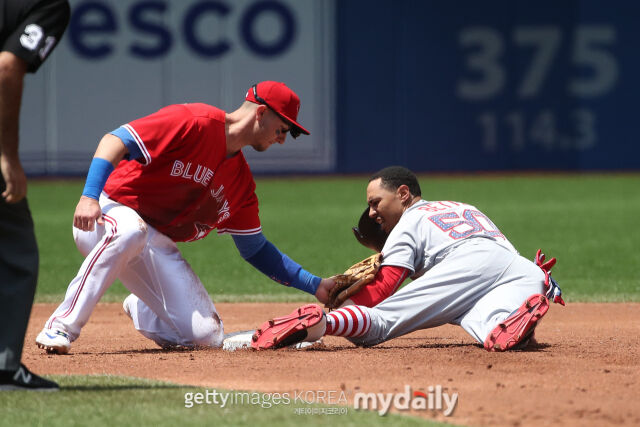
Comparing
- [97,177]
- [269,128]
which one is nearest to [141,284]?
[97,177]

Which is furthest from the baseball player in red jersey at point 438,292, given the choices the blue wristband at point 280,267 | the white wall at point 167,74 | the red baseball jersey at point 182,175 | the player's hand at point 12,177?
the white wall at point 167,74

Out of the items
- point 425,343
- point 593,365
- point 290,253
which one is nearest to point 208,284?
point 290,253

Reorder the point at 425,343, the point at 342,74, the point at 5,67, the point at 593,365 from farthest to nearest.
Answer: the point at 342,74 → the point at 425,343 → the point at 593,365 → the point at 5,67

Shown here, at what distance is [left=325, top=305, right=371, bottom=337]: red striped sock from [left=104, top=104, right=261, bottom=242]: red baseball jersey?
3.10 feet

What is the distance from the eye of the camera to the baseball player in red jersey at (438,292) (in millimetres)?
5195

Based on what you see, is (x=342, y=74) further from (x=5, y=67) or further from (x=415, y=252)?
(x=5, y=67)

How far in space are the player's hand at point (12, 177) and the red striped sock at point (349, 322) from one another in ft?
6.24

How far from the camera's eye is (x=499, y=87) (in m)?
24.2

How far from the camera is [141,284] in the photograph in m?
5.60

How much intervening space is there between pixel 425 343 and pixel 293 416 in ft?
7.29

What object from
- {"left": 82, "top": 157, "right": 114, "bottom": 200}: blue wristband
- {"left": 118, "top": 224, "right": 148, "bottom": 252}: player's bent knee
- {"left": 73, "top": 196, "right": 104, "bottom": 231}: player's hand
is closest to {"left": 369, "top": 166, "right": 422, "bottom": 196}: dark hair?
{"left": 118, "top": 224, "right": 148, "bottom": 252}: player's bent knee

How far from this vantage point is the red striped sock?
5230 mm

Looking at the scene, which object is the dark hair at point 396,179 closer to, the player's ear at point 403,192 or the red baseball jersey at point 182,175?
the player's ear at point 403,192

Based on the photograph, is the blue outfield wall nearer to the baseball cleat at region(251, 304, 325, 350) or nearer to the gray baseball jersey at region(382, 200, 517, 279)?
the gray baseball jersey at region(382, 200, 517, 279)
